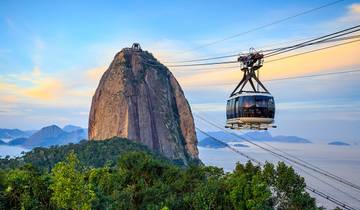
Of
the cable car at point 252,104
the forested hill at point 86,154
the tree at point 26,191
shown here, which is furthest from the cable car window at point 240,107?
the forested hill at point 86,154

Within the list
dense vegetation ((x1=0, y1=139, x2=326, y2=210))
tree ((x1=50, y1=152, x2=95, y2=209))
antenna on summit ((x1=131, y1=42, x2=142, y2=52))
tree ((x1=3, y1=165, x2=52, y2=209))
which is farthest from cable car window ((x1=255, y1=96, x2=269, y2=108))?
antenna on summit ((x1=131, y1=42, x2=142, y2=52))

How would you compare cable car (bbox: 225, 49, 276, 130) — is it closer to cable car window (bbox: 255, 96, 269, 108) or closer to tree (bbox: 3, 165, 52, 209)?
cable car window (bbox: 255, 96, 269, 108)

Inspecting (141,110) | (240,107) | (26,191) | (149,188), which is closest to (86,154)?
(141,110)

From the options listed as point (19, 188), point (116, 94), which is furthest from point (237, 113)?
point (116, 94)

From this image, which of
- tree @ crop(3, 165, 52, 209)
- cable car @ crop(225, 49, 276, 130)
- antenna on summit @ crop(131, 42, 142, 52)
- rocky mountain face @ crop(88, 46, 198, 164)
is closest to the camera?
tree @ crop(3, 165, 52, 209)

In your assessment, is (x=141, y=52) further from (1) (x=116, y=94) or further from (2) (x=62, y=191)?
(2) (x=62, y=191)

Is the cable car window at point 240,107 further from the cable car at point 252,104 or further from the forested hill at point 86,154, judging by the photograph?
the forested hill at point 86,154

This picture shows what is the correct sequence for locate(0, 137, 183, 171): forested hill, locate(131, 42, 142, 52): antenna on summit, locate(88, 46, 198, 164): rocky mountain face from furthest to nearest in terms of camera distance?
locate(131, 42, 142, 52): antenna on summit, locate(88, 46, 198, 164): rocky mountain face, locate(0, 137, 183, 171): forested hill

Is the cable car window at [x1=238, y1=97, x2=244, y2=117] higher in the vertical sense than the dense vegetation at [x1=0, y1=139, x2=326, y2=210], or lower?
higher
